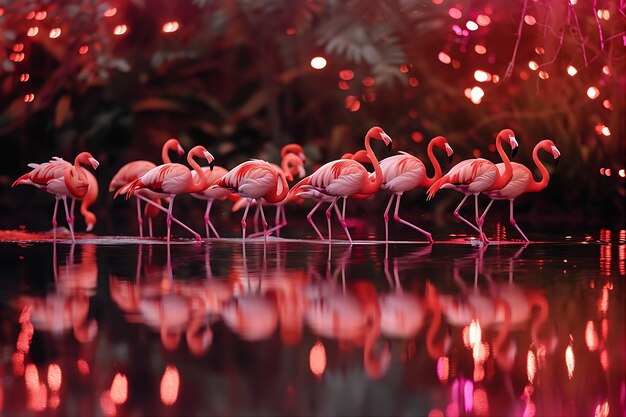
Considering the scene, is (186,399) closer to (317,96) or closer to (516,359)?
(516,359)

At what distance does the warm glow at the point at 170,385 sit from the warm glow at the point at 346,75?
501 inches

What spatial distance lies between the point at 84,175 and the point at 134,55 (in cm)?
697

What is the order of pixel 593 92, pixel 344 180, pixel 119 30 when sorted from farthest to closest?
pixel 119 30
pixel 593 92
pixel 344 180

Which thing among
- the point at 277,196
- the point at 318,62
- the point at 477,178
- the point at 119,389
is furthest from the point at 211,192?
the point at 119,389

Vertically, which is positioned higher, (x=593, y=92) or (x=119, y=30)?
(x=119, y=30)

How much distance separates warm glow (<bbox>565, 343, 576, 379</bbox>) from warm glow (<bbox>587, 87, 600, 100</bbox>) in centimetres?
1118

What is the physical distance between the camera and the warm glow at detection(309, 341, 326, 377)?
13.5ft

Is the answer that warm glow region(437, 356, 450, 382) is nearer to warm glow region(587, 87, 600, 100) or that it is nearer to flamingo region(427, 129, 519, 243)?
flamingo region(427, 129, 519, 243)

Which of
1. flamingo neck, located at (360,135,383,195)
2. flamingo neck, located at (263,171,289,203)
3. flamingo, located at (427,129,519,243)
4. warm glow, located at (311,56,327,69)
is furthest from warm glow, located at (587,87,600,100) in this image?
flamingo neck, located at (263,171,289,203)

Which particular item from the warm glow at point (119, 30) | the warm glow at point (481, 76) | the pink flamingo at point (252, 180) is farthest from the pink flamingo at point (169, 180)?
the warm glow at point (119, 30)

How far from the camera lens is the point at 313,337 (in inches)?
188

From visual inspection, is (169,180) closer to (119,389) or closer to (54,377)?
(54,377)

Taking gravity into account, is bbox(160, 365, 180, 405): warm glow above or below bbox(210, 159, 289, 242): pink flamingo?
below

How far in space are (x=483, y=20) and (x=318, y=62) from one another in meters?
2.52
